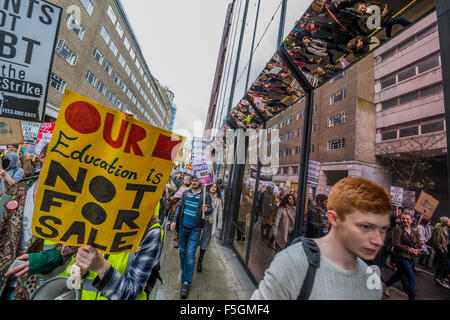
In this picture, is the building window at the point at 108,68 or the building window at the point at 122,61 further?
the building window at the point at 122,61

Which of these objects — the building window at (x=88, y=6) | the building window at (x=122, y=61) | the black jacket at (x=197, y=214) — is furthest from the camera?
the building window at (x=122, y=61)

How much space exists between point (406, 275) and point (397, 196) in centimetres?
90

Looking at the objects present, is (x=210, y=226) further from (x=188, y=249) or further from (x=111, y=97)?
(x=111, y=97)

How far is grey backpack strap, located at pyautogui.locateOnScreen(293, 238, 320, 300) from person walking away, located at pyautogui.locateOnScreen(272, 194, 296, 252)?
264cm

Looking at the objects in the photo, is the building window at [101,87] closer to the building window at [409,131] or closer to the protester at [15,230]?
the protester at [15,230]

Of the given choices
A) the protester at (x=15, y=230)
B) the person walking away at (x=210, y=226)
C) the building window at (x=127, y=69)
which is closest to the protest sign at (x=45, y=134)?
the protester at (x=15, y=230)

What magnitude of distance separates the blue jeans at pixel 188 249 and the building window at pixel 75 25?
23171 mm

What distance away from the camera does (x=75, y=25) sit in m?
19.0

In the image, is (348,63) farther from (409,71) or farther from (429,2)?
(429,2)

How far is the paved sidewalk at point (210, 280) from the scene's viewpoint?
355cm

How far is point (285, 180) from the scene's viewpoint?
4.05 m

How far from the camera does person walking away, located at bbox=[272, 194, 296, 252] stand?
3.71 metres

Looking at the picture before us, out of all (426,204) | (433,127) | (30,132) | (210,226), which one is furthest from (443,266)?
(30,132)

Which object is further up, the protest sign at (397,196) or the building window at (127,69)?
the building window at (127,69)
